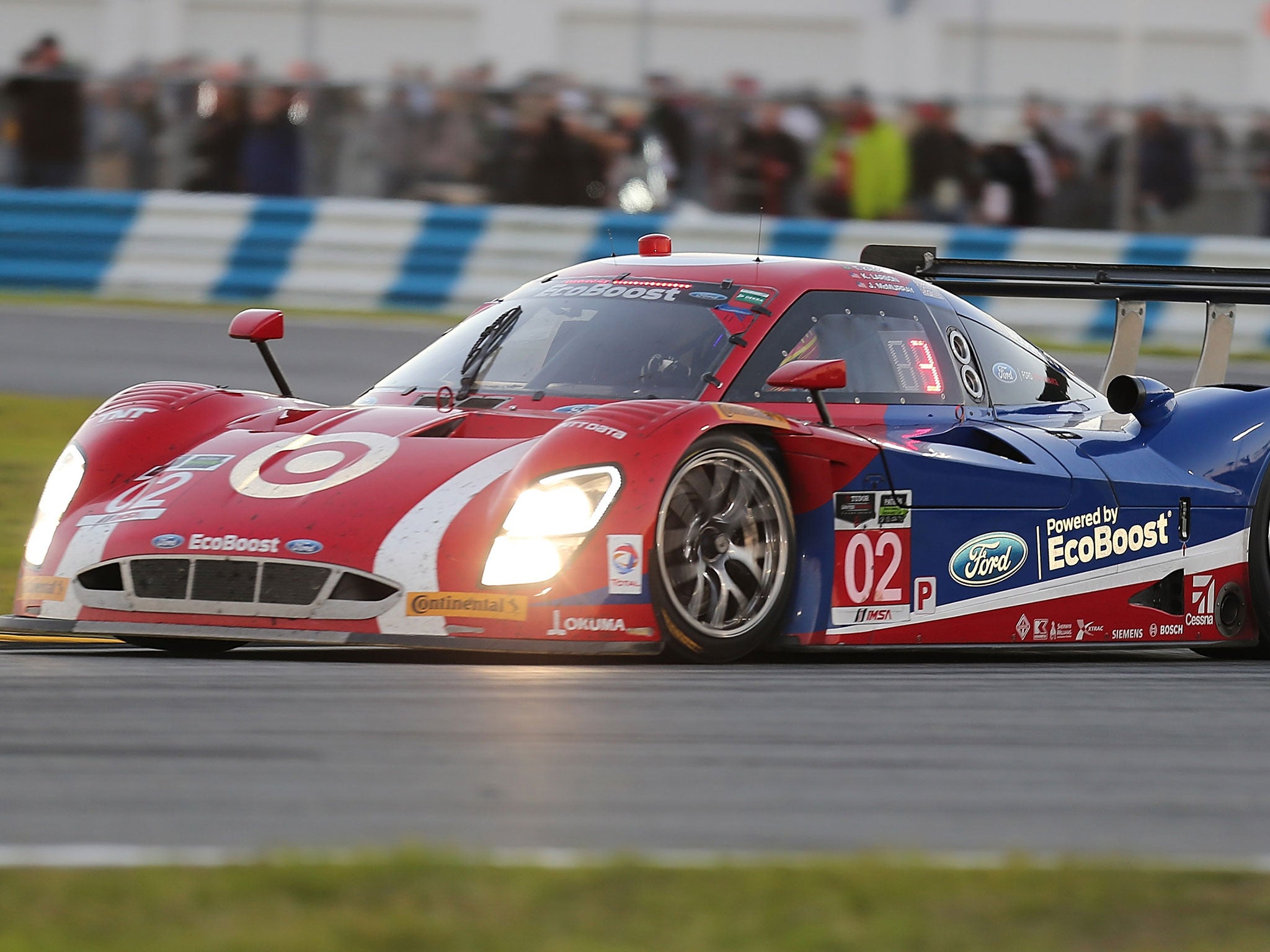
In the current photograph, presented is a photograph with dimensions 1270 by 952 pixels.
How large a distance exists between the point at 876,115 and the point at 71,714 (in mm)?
13763

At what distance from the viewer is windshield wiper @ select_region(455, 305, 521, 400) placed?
25.1ft

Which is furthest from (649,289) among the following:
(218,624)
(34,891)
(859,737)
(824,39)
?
(824,39)

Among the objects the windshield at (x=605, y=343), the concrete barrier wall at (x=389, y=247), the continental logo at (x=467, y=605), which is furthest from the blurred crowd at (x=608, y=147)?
the continental logo at (x=467, y=605)

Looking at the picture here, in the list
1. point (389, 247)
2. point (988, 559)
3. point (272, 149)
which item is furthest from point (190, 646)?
point (272, 149)

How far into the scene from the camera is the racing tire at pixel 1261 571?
8.26m

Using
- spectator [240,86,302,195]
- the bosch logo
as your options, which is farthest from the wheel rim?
spectator [240,86,302,195]

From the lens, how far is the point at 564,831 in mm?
4156

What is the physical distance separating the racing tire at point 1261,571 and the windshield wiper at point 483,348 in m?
2.74

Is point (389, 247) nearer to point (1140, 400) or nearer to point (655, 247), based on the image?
point (655, 247)

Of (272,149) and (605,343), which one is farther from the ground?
(272,149)

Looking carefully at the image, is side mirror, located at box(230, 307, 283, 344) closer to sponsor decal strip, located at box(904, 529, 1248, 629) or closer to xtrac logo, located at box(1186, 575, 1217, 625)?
sponsor decal strip, located at box(904, 529, 1248, 629)

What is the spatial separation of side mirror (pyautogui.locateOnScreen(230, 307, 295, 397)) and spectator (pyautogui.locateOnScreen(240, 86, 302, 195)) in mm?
10873

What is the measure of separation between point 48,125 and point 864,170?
6781 mm

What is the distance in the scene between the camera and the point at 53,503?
722 cm
